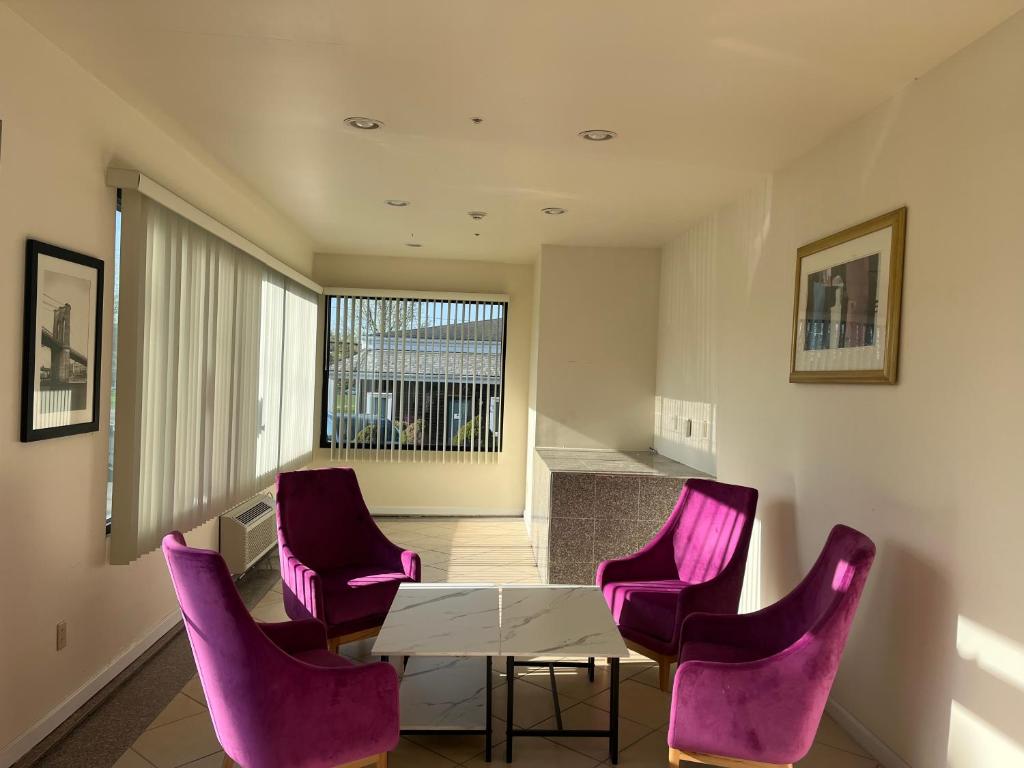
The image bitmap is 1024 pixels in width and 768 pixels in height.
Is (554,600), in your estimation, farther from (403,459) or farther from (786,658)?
(403,459)

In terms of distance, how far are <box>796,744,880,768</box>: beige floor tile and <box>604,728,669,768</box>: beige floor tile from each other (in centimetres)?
52

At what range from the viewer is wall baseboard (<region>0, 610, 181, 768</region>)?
104 inches

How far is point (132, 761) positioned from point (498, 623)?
1.43 metres

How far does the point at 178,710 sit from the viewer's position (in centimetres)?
314

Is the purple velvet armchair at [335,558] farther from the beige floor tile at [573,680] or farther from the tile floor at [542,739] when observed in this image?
the beige floor tile at [573,680]

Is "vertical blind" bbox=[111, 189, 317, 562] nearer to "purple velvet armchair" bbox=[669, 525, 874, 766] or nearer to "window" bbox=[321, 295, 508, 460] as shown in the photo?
"window" bbox=[321, 295, 508, 460]

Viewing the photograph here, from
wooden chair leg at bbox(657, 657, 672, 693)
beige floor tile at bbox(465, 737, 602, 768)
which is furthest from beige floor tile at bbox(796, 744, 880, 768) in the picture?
beige floor tile at bbox(465, 737, 602, 768)

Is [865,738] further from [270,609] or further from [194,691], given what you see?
[270,609]

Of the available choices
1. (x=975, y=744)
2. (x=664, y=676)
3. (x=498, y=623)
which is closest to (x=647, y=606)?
(x=664, y=676)

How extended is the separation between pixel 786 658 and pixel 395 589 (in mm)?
1939

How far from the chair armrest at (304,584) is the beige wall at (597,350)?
121 inches

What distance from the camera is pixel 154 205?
11.4 feet

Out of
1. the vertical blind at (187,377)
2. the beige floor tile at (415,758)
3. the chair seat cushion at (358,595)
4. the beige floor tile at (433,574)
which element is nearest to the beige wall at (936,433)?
the beige floor tile at (415,758)

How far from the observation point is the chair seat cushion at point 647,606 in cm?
337
